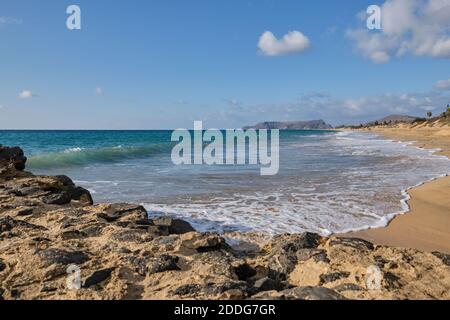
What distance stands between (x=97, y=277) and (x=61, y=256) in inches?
29.6

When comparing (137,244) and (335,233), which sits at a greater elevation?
(137,244)

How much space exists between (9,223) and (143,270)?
2802mm

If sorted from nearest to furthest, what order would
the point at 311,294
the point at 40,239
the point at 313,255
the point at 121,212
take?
the point at 311,294 → the point at 313,255 → the point at 40,239 → the point at 121,212

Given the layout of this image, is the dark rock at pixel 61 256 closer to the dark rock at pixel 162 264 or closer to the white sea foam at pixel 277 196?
the dark rock at pixel 162 264

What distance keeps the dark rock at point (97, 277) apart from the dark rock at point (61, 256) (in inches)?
19.7

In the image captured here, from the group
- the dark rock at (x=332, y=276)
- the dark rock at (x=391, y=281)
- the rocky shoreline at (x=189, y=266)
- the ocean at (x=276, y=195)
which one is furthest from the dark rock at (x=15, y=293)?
the ocean at (x=276, y=195)

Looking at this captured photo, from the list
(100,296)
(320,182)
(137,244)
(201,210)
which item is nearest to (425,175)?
(320,182)

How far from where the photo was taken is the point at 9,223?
5.52 m

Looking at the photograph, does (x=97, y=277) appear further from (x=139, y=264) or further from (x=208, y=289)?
(x=208, y=289)

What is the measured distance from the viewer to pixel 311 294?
3.19 metres

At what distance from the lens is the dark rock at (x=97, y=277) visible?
3.67m

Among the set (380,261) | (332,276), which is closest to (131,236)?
(332,276)
